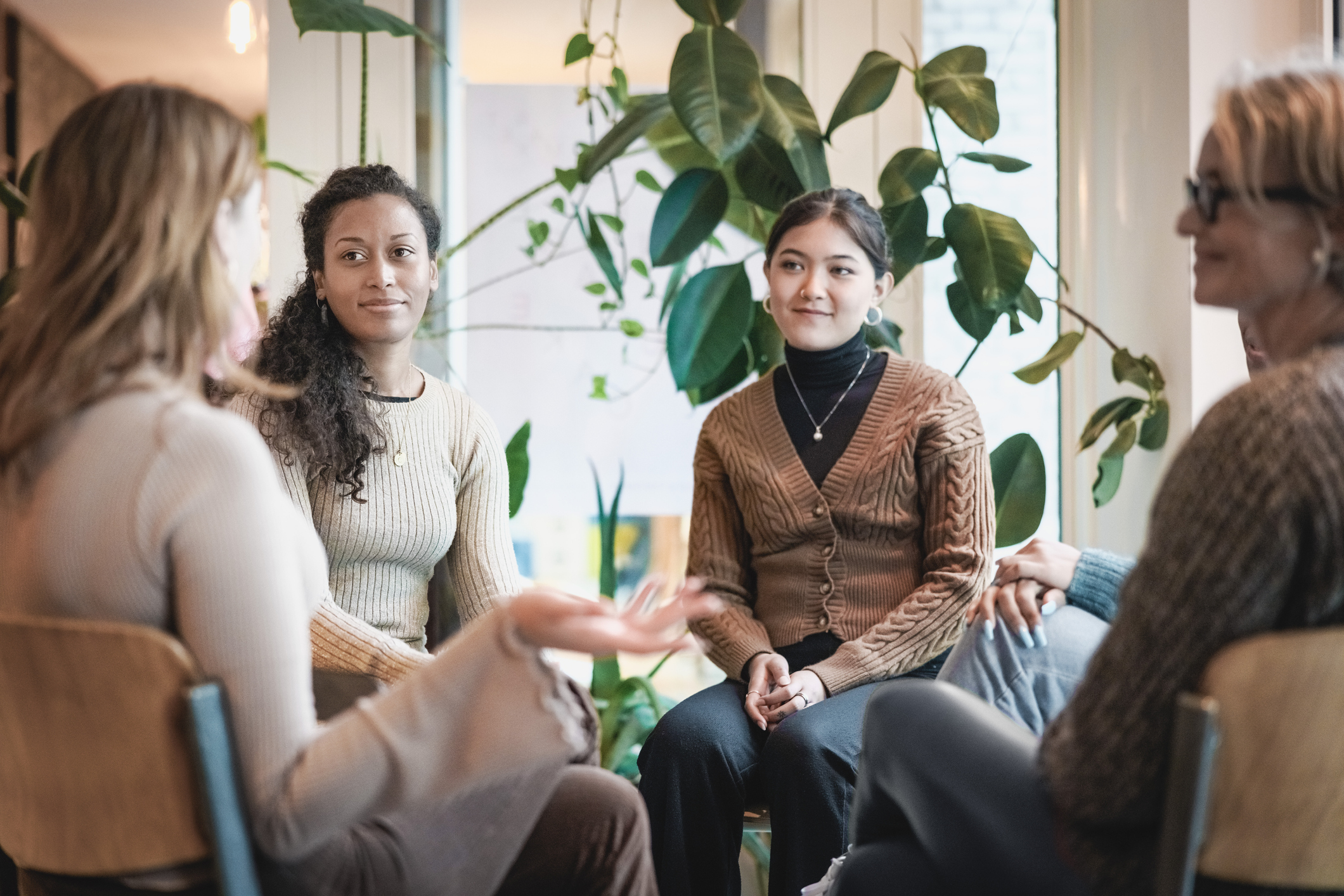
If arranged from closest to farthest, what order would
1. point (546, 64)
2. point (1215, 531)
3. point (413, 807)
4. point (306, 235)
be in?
point (1215, 531) < point (413, 807) < point (306, 235) < point (546, 64)

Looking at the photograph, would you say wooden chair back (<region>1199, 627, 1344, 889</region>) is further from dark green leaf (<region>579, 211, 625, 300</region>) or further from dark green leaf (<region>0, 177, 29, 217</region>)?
dark green leaf (<region>0, 177, 29, 217</region>)

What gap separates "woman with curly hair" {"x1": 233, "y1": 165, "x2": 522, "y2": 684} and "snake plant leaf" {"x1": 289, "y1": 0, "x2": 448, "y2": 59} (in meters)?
0.56

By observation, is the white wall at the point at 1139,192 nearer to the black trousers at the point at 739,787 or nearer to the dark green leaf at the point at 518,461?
the black trousers at the point at 739,787

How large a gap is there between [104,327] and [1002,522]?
6.56 ft

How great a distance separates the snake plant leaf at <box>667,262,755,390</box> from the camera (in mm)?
2508

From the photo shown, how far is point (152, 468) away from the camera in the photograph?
0.90 meters

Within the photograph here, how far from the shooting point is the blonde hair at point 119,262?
0.95 meters

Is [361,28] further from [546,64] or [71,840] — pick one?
[71,840]

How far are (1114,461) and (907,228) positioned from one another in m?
0.69

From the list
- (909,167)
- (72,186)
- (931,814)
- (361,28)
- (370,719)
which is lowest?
(931,814)

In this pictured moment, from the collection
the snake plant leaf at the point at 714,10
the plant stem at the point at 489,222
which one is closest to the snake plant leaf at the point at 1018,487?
the snake plant leaf at the point at 714,10

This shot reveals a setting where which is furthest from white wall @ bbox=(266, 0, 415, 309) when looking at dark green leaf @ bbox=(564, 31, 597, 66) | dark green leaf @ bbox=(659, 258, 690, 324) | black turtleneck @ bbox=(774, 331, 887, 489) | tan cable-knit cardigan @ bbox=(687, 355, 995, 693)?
tan cable-knit cardigan @ bbox=(687, 355, 995, 693)

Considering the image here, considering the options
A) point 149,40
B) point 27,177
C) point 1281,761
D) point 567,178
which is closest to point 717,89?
point 567,178

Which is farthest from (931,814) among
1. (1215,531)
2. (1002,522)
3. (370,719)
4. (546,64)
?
(546,64)
